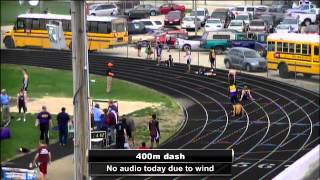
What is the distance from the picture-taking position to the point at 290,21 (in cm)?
4184

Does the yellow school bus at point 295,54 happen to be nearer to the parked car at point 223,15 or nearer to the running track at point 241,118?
the running track at point 241,118

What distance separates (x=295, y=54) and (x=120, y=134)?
14061 millimetres

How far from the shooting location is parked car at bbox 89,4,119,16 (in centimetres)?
2712

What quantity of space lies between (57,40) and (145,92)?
13310 mm

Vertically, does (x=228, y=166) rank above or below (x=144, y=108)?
above

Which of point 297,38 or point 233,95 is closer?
point 233,95

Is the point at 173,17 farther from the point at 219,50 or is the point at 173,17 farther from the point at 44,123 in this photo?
the point at 44,123

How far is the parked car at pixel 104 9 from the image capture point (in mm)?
27125

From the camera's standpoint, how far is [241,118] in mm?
20500

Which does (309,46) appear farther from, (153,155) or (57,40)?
(153,155)

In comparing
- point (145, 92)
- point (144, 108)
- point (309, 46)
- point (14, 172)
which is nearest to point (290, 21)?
point (309, 46)

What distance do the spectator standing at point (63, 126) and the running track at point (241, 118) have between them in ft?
5.14

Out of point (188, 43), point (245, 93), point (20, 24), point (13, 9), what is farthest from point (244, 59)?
point (13, 9)

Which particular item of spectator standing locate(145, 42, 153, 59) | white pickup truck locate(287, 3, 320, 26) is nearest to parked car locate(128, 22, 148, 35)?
spectator standing locate(145, 42, 153, 59)
